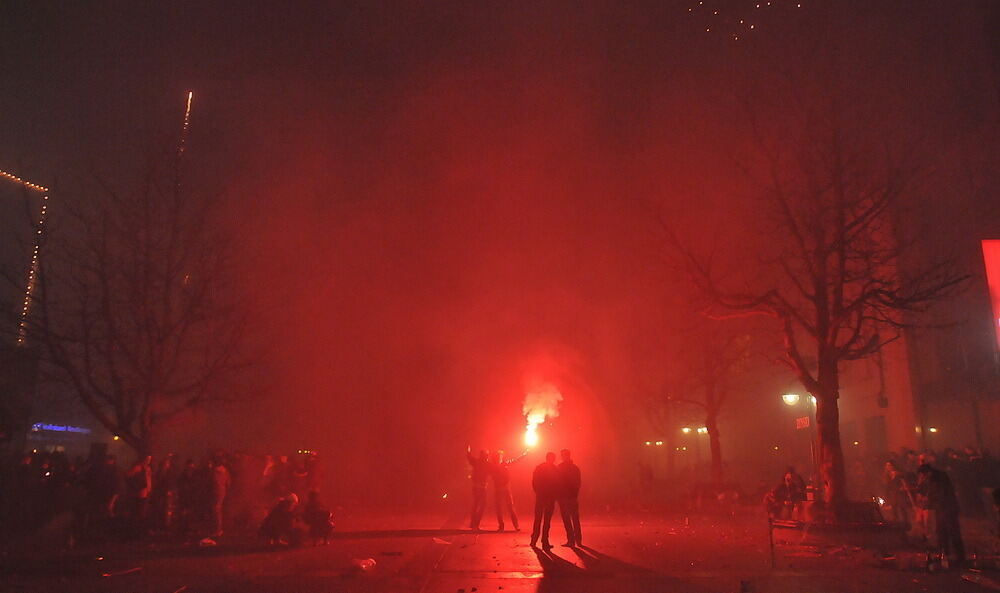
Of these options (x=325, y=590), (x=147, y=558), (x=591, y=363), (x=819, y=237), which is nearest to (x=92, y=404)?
(x=147, y=558)

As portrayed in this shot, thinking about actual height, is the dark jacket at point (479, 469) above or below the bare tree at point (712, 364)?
below

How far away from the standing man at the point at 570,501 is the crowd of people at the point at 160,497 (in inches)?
167

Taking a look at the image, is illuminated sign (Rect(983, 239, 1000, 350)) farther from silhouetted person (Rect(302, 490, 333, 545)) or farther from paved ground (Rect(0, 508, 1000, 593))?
silhouetted person (Rect(302, 490, 333, 545))

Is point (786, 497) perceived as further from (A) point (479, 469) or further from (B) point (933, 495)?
(A) point (479, 469)

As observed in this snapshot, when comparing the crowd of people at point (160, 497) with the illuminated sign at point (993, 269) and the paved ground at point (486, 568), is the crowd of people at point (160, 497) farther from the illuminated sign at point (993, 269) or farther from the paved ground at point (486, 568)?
the illuminated sign at point (993, 269)

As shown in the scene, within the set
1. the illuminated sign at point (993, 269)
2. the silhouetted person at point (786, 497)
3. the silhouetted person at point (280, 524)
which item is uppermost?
the illuminated sign at point (993, 269)

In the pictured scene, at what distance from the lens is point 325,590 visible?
8.95m

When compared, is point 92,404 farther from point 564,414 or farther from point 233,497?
point 564,414

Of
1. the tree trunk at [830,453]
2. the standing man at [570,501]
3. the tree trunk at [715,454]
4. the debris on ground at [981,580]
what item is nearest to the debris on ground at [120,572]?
the standing man at [570,501]

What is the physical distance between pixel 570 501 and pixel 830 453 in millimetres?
6290

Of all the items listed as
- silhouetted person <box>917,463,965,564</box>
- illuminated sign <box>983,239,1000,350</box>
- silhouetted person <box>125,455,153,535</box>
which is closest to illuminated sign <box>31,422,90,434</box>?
silhouetted person <box>125,455,153,535</box>

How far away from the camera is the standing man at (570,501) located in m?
13.0

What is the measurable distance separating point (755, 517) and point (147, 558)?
1560 centimetres

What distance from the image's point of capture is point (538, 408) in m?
31.4
